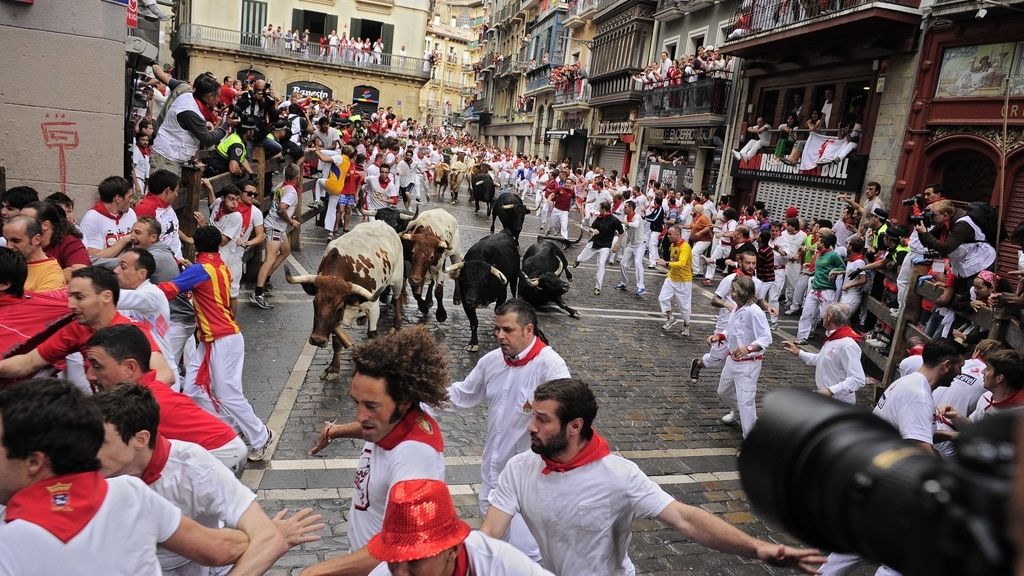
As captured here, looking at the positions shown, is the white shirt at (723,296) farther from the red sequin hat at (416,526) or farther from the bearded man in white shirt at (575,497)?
the red sequin hat at (416,526)

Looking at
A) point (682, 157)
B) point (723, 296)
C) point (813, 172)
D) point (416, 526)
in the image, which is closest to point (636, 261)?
point (723, 296)

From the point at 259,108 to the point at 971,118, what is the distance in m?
15.6

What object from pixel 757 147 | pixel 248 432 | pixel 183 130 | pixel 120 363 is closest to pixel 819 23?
pixel 757 147

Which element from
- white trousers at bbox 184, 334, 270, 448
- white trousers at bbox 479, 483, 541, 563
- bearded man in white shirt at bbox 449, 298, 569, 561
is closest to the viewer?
white trousers at bbox 479, 483, 541, 563

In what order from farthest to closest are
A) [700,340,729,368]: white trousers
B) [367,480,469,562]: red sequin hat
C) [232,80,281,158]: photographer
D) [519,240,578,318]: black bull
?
1. [519,240,578,318]: black bull
2. [232,80,281,158]: photographer
3. [700,340,729,368]: white trousers
4. [367,480,469,562]: red sequin hat

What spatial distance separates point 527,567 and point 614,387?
21.9 ft

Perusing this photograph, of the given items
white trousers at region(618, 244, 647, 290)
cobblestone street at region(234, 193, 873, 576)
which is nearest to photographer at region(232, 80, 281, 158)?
cobblestone street at region(234, 193, 873, 576)

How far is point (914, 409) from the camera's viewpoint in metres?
5.32

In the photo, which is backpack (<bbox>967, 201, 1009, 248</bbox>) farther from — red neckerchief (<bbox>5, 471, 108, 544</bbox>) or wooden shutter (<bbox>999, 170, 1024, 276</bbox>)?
red neckerchief (<bbox>5, 471, 108, 544</bbox>)

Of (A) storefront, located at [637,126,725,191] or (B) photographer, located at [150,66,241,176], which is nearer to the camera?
(B) photographer, located at [150,66,241,176]

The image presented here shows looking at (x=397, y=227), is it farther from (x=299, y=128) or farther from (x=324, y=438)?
(x=324, y=438)

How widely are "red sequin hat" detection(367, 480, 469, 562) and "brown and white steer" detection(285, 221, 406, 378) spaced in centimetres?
505

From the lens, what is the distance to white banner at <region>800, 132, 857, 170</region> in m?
19.3

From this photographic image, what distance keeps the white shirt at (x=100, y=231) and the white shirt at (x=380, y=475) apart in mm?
4793
